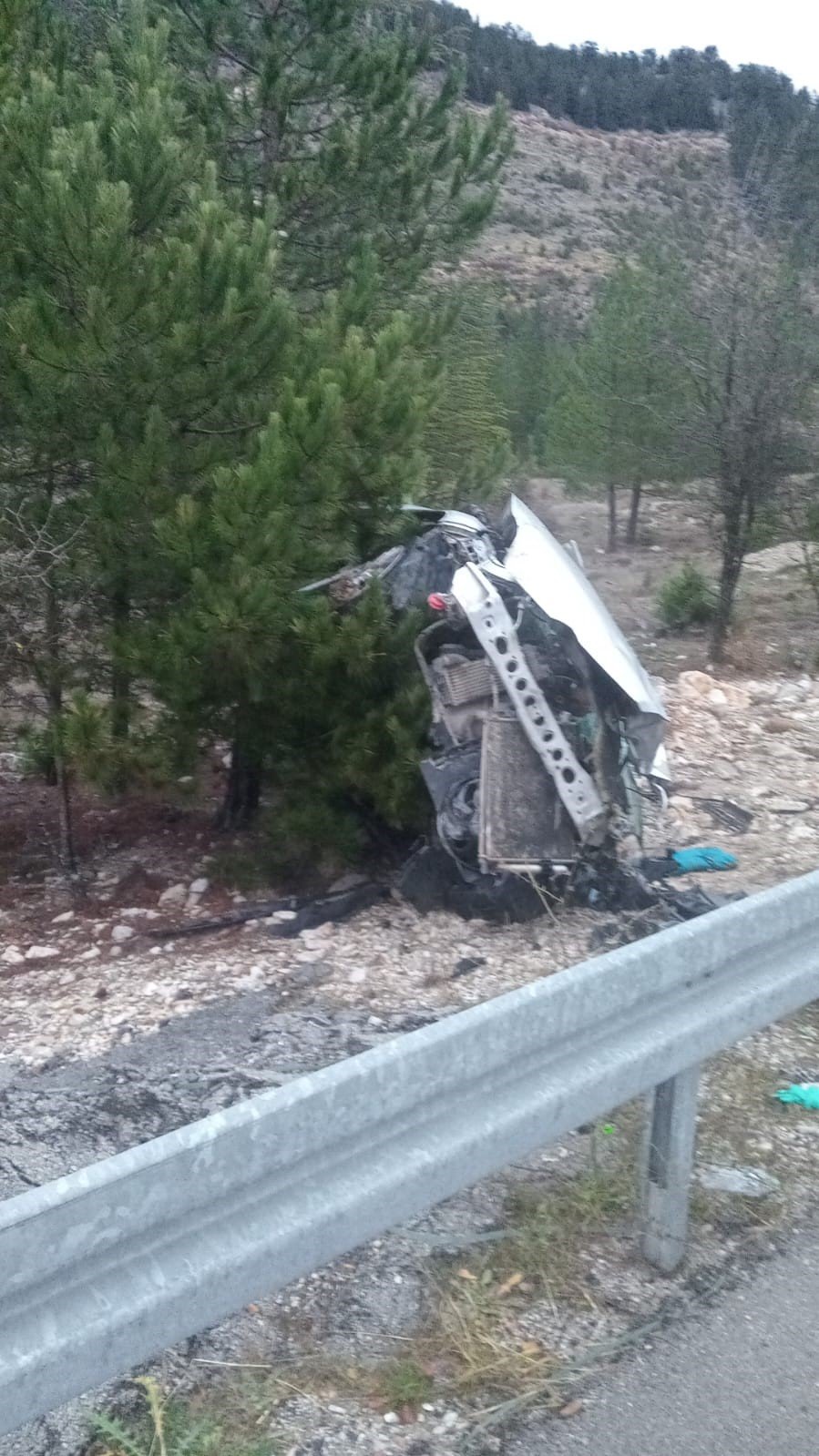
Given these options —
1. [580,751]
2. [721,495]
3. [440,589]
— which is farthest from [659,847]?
[721,495]

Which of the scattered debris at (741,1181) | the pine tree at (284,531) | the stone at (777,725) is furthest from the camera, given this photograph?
the stone at (777,725)

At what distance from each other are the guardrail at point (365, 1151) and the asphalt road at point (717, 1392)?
25 centimetres

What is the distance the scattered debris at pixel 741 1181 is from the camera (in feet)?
11.6

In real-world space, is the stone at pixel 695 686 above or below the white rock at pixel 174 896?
above

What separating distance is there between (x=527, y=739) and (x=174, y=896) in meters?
2.53

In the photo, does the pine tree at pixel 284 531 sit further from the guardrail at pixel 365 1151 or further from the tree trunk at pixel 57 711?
the guardrail at pixel 365 1151

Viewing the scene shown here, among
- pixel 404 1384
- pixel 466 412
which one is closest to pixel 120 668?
pixel 404 1384

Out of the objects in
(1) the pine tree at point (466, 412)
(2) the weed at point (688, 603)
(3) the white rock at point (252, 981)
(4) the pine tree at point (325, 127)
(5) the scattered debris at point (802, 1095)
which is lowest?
(2) the weed at point (688, 603)

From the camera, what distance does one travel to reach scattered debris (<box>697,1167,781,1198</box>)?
11.6 ft

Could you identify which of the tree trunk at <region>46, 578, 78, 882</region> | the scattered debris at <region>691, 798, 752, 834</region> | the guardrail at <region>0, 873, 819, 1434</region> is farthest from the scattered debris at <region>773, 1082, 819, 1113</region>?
the tree trunk at <region>46, 578, 78, 882</region>

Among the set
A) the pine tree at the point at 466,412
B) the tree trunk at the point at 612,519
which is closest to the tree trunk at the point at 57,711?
the pine tree at the point at 466,412

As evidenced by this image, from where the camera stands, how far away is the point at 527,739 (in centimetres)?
597

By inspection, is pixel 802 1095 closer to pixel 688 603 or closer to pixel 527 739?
pixel 527 739

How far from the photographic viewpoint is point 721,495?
609 inches
